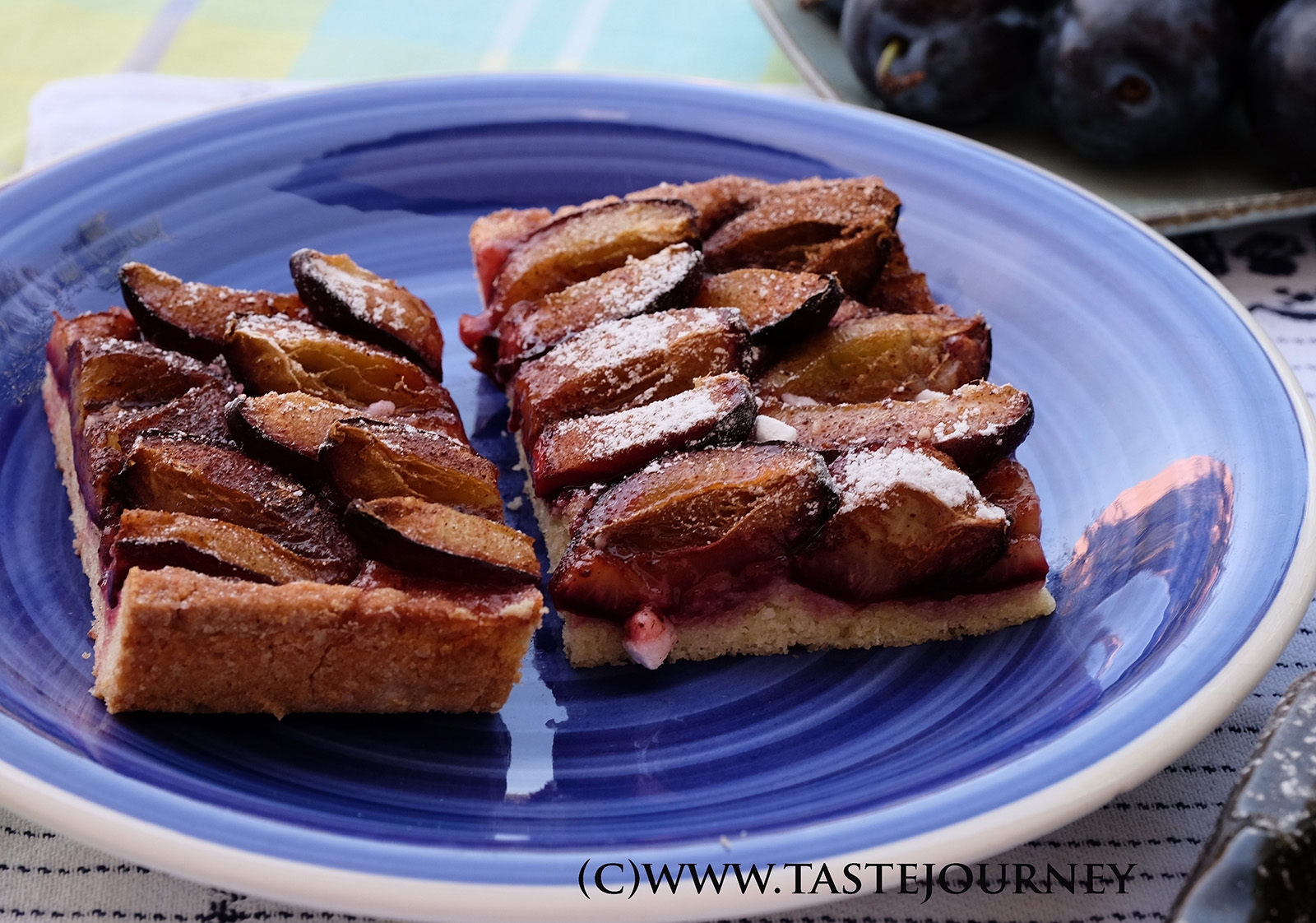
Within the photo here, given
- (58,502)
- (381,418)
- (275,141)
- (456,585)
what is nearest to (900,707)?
(456,585)

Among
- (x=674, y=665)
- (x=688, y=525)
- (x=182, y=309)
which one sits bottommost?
(x=674, y=665)

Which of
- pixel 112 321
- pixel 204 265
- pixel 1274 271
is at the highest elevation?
pixel 112 321

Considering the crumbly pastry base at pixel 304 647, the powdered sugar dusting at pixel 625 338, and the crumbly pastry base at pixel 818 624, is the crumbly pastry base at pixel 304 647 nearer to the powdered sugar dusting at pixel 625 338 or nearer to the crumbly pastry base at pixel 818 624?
the crumbly pastry base at pixel 818 624

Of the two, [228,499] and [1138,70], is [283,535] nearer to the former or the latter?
[228,499]

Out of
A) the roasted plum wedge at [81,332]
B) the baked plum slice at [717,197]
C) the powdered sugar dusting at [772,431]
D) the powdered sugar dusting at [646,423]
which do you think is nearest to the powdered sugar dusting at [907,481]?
the powdered sugar dusting at [772,431]

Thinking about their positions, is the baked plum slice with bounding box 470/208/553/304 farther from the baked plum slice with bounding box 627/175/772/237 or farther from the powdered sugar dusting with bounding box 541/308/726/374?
the powdered sugar dusting with bounding box 541/308/726/374

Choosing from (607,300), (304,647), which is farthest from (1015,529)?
(304,647)

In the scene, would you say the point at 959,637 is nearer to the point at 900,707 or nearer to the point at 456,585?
the point at 900,707
